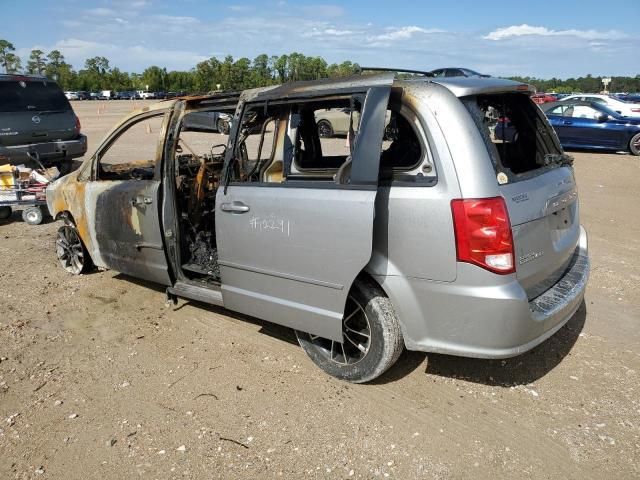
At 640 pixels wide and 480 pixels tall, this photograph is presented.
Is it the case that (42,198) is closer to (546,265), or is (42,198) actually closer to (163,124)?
(163,124)

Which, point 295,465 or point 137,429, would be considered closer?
point 295,465

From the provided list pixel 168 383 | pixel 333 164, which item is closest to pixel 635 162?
pixel 333 164

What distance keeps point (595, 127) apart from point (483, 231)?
14.1 m

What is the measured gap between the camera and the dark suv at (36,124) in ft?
29.8

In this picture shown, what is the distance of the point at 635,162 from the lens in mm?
12891

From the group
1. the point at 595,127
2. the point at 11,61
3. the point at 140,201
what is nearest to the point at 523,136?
the point at 140,201

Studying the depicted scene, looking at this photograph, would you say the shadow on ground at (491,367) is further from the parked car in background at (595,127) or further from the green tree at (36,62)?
the green tree at (36,62)

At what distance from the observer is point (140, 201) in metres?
4.20

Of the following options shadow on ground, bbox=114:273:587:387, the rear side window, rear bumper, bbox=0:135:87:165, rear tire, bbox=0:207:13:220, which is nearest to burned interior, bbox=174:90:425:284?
shadow on ground, bbox=114:273:587:387

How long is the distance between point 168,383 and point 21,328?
1.78 m

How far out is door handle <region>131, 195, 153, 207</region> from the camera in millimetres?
4145

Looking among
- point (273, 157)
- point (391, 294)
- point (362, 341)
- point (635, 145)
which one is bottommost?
point (635, 145)

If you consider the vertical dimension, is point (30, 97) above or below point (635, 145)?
above

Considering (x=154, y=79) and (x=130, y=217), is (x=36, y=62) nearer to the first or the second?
(x=154, y=79)
